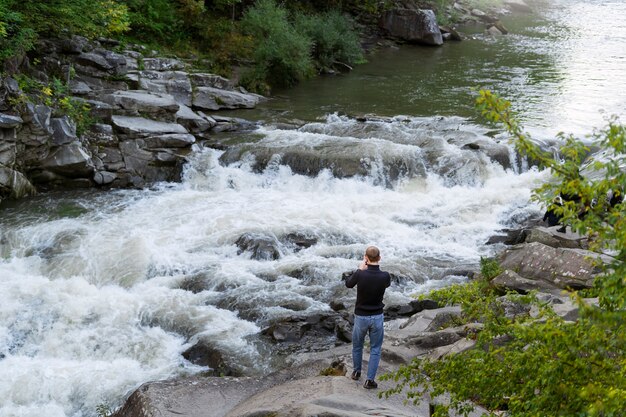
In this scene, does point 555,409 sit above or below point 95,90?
above

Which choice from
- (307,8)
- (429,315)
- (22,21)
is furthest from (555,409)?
(307,8)

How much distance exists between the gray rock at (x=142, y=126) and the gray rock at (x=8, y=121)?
130 inches

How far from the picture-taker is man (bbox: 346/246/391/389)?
909cm

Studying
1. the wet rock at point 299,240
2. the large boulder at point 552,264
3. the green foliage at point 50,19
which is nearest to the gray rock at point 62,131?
the green foliage at point 50,19

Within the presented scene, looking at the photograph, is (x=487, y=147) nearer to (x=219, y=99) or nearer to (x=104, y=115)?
(x=219, y=99)

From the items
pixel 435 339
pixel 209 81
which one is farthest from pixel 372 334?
pixel 209 81

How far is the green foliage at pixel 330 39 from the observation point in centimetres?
3272

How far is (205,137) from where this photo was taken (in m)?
23.0

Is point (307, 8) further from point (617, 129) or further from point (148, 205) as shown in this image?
point (617, 129)

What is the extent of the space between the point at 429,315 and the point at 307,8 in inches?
1033

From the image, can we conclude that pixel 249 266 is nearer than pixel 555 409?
No

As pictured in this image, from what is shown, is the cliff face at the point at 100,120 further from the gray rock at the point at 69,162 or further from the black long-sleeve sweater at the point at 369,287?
the black long-sleeve sweater at the point at 369,287

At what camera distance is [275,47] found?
29438 mm

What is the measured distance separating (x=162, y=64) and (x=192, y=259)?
A: 12.5 meters
